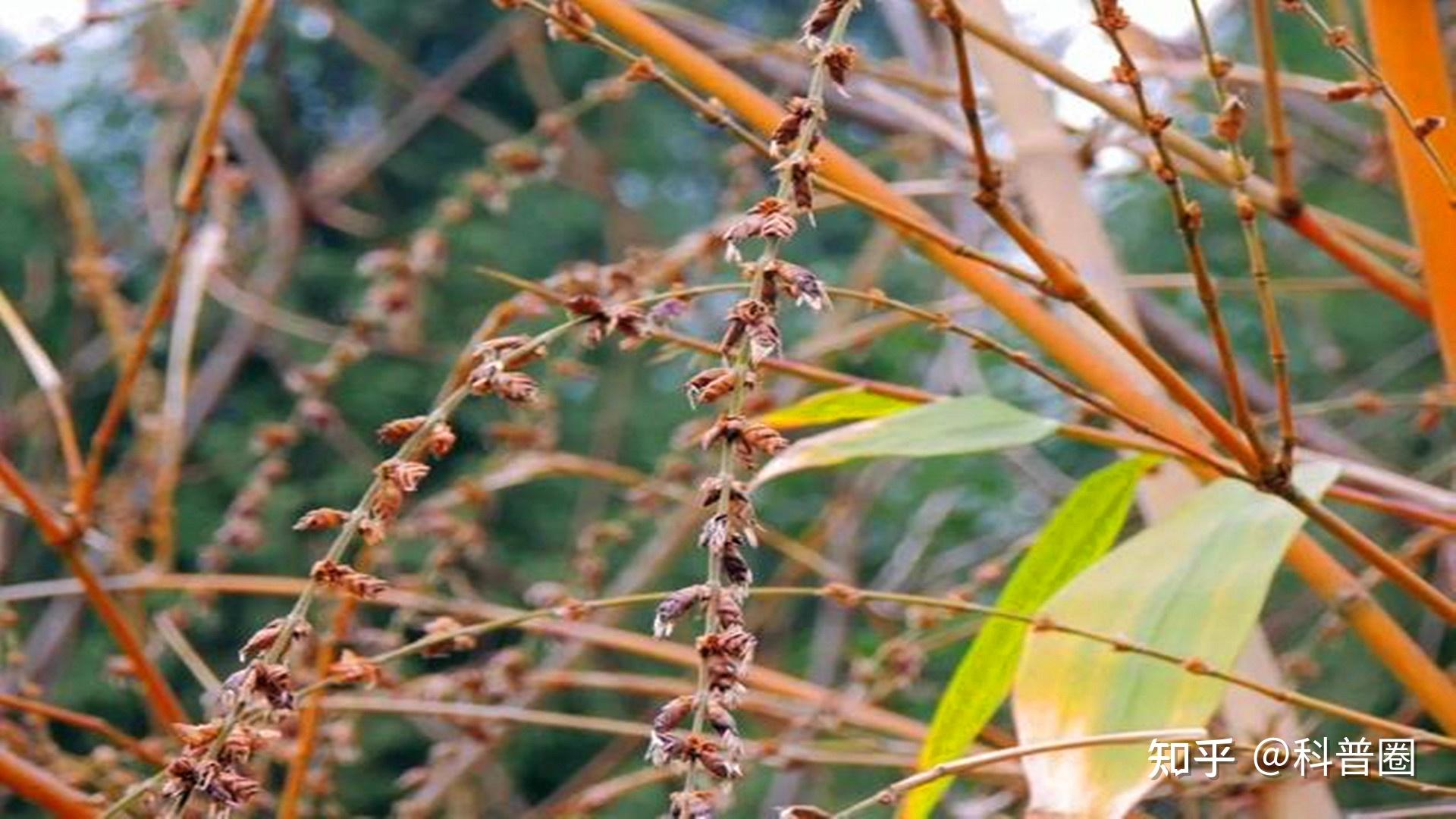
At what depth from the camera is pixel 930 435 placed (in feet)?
2.32

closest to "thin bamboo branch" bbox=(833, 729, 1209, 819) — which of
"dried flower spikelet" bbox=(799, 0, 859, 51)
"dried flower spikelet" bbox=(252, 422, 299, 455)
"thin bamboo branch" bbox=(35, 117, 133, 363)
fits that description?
"dried flower spikelet" bbox=(799, 0, 859, 51)

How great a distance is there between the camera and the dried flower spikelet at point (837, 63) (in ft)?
1.42

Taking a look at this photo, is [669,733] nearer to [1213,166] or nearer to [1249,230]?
[1249,230]

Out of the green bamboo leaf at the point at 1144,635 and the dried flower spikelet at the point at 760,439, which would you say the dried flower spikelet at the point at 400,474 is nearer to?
the dried flower spikelet at the point at 760,439

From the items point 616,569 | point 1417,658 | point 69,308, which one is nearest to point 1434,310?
point 1417,658

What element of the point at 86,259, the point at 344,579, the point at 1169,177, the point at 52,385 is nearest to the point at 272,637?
the point at 344,579

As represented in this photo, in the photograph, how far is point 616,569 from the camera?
7.13 ft

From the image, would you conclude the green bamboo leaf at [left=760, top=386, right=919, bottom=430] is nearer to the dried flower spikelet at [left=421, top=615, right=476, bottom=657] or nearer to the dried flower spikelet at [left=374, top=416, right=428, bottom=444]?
the dried flower spikelet at [left=421, top=615, right=476, bottom=657]

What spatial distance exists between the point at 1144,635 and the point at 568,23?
24 cm

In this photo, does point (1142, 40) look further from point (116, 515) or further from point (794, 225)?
point (794, 225)

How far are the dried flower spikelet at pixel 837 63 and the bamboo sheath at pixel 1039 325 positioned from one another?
219 millimetres

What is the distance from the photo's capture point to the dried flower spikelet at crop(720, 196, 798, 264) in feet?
1.29

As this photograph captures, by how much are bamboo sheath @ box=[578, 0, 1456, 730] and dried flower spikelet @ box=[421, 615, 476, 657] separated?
0.19 meters

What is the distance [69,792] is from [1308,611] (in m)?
1.09
